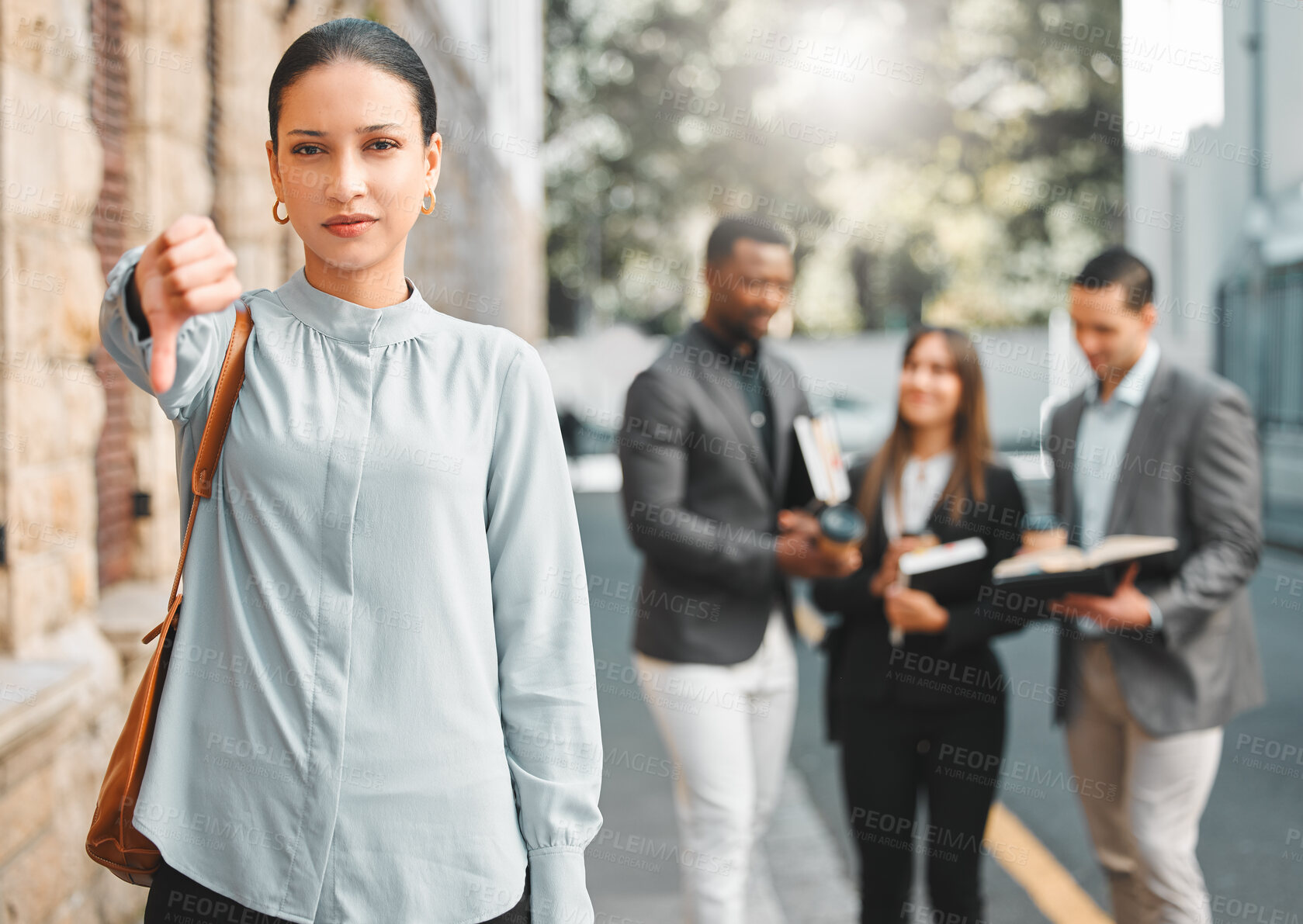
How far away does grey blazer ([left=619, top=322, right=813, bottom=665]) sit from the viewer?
308 cm

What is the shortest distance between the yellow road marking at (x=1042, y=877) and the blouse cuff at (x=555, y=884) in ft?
7.97

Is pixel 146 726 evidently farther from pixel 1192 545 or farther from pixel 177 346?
pixel 1192 545

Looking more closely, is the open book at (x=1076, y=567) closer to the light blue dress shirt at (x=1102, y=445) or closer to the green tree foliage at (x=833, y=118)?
the light blue dress shirt at (x=1102, y=445)

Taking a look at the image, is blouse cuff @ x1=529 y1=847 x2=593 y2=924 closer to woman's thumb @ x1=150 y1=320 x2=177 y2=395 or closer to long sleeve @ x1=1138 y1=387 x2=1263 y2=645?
woman's thumb @ x1=150 y1=320 x2=177 y2=395

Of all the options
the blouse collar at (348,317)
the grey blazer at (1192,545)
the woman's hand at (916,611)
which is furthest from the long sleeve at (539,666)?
the grey blazer at (1192,545)

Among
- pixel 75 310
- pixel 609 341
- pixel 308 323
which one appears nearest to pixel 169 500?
pixel 75 310

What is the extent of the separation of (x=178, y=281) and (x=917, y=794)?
2.55m

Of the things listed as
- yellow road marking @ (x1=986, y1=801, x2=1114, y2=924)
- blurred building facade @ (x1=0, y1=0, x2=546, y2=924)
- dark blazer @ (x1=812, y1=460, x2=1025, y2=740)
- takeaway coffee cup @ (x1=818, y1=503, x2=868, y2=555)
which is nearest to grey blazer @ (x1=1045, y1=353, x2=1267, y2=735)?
dark blazer @ (x1=812, y1=460, x2=1025, y2=740)

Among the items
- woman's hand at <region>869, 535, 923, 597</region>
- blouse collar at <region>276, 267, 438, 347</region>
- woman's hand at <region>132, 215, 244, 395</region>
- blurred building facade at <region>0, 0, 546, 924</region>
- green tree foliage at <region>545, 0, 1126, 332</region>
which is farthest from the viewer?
green tree foliage at <region>545, 0, 1126, 332</region>

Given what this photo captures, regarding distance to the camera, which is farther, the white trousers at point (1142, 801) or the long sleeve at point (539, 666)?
the white trousers at point (1142, 801)

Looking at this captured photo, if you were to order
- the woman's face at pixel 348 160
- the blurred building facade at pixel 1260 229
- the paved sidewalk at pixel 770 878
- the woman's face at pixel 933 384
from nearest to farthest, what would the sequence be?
the woman's face at pixel 348 160 → the woman's face at pixel 933 384 → the paved sidewalk at pixel 770 878 → the blurred building facade at pixel 1260 229

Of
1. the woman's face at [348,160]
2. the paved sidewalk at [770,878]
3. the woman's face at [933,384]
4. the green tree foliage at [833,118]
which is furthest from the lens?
the green tree foliage at [833,118]

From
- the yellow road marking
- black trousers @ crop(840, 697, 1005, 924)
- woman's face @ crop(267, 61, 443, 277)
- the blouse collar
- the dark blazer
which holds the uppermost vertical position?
woman's face @ crop(267, 61, 443, 277)

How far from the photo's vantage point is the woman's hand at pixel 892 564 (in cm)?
313
